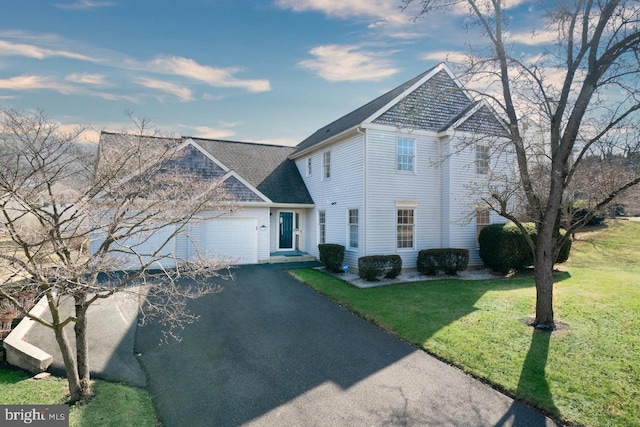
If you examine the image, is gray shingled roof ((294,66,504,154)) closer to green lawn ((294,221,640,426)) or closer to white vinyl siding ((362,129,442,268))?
white vinyl siding ((362,129,442,268))

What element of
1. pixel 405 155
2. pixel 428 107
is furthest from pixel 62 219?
pixel 428 107

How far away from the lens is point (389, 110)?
1362cm

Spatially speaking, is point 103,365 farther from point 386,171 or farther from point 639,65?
point 639,65

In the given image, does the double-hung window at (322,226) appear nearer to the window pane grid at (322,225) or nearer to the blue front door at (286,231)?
the window pane grid at (322,225)

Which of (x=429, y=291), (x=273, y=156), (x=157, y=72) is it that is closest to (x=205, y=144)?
(x=273, y=156)

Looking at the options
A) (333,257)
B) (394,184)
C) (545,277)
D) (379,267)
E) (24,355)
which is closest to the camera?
(24,355)

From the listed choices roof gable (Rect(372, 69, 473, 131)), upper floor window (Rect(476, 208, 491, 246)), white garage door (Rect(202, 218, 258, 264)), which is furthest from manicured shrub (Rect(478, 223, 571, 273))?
white garage door (Rect(202, 218, 258, 264))

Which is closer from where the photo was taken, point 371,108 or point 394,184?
point 394,184

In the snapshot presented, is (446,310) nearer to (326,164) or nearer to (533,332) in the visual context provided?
(533,332)

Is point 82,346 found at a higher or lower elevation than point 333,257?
lower

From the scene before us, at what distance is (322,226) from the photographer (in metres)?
17.0

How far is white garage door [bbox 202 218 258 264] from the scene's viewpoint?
15.5m

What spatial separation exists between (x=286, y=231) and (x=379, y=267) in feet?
25.3

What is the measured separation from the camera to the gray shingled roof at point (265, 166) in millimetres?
18094
